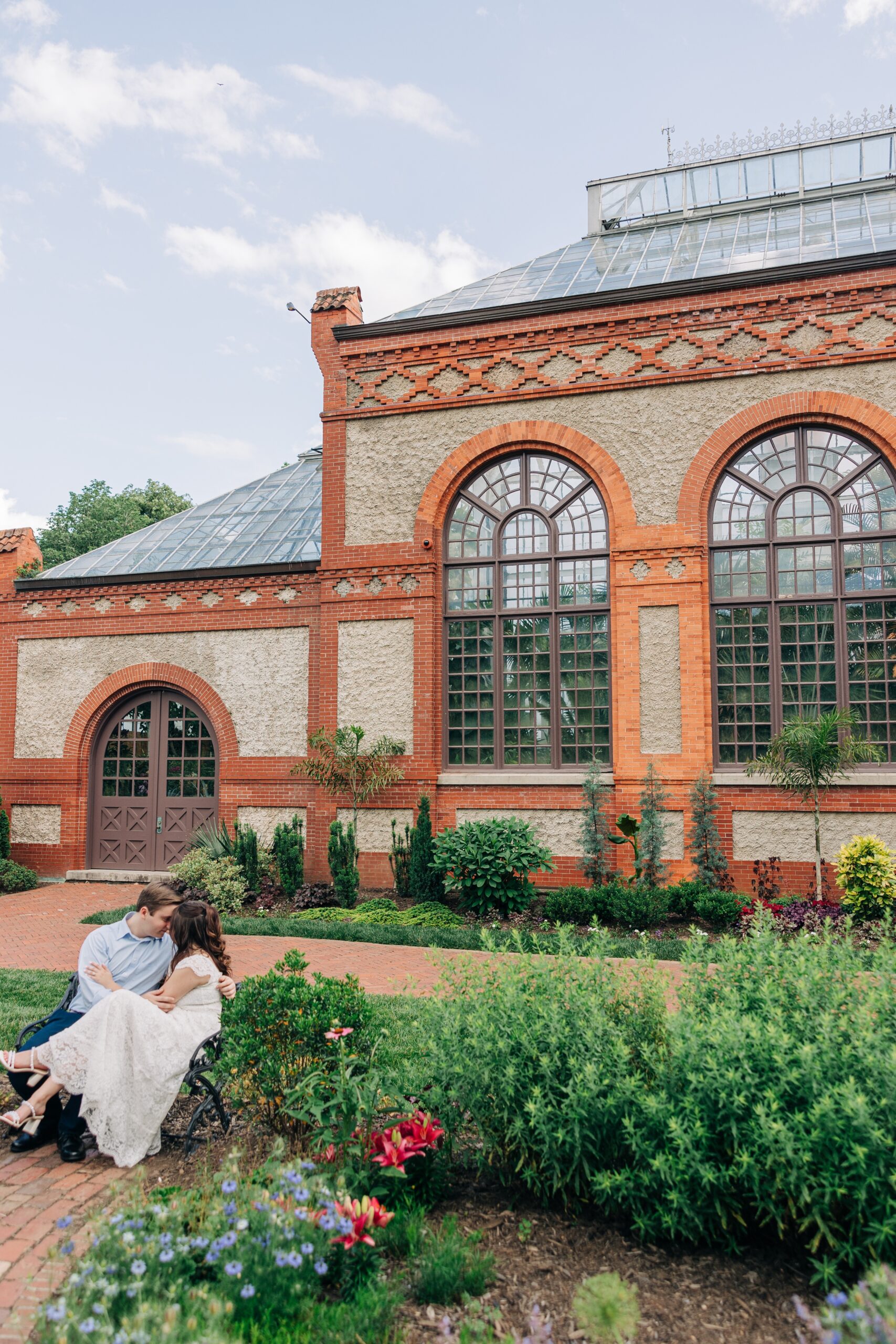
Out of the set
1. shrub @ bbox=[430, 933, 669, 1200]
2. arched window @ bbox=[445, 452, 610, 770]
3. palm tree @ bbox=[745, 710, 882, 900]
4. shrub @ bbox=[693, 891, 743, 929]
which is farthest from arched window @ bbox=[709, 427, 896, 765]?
shrub @ bbox=[430, 933, 669, 1200]

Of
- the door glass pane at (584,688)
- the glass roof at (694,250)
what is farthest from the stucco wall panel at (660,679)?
the glass roof at (694,250)

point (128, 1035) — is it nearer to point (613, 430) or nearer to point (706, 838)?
point (706, 838)

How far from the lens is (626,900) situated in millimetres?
10250

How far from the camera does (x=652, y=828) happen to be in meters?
11.2

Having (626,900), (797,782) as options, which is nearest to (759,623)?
(797,782)

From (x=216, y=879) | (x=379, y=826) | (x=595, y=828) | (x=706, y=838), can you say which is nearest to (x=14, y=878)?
(x=216, y=879)

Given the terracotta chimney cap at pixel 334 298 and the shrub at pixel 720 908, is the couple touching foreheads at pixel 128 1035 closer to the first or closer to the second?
the shrub at pixel 720 908

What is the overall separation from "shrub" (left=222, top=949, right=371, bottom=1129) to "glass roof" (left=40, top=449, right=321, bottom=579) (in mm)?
10134

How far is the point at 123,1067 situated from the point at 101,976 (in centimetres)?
63

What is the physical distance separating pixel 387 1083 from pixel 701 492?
31.6ft

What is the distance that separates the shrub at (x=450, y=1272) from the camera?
9.53 ft

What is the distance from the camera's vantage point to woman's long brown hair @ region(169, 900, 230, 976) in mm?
4566

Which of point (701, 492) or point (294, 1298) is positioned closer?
point (294, 1298)

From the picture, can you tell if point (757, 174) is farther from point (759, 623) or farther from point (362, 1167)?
point (362, 1167)
